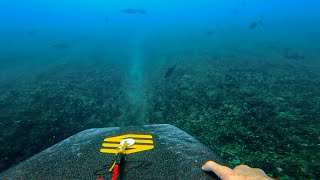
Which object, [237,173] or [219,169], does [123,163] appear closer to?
[219,169]

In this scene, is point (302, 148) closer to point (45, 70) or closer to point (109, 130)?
point (109, 130)

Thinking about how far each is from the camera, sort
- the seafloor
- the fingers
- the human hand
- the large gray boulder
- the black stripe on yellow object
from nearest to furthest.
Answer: the human hand
the fingers
the large gray boulder
the black stripe on yellow object
the seafloor

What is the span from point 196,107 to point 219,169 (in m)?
4.31

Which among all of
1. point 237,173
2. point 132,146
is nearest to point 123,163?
point 132,146

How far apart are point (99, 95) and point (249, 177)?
284 inches

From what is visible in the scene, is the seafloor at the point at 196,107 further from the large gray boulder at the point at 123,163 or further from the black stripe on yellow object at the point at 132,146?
the black stripe on yellow object at the point at 132,146

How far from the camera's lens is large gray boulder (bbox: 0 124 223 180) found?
345 cm

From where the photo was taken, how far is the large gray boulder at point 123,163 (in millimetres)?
3445

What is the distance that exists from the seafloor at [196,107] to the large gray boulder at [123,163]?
1.39m

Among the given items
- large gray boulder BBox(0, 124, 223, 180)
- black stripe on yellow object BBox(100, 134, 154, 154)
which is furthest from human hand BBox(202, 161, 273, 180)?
black stripe on yellow object BBox(100, 134, 154, 154)

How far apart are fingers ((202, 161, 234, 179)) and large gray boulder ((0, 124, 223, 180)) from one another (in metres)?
0.10

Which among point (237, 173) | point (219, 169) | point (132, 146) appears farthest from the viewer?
point (132, 146)

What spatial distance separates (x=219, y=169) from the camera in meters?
3.25

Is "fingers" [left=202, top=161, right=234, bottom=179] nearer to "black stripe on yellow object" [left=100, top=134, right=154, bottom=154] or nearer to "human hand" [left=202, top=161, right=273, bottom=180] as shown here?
"human hand" [left=202, top=161, right=273, bottom=180]
